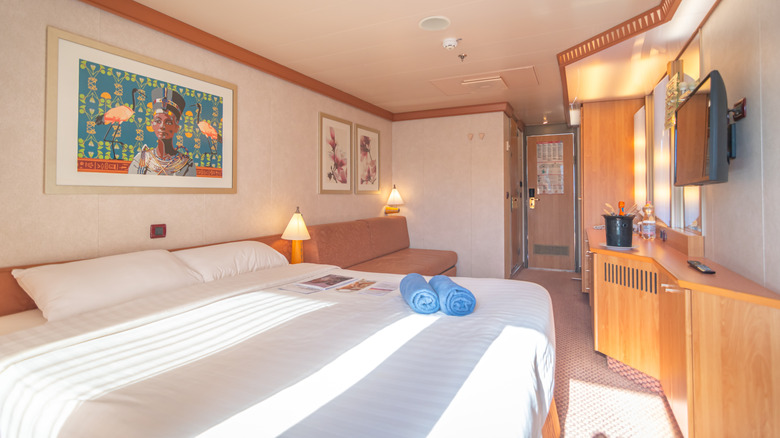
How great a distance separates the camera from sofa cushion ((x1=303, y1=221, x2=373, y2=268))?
142 inches

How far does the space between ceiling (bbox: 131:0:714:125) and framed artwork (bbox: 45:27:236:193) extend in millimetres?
443

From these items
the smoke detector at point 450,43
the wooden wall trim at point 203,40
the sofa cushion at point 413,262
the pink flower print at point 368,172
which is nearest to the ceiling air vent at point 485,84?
the smoke detector at point 450,43

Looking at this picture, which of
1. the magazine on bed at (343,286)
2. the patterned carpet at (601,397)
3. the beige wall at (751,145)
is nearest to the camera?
the beige wall at (751,145)

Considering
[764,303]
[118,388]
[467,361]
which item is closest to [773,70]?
[764,303]

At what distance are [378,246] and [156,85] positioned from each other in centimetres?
283

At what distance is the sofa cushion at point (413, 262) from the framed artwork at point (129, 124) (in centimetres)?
169

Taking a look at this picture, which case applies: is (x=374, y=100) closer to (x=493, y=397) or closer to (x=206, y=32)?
(x=206, y=32)

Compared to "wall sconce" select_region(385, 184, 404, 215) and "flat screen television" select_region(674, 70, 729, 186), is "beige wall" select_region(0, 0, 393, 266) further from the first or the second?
"flat screen television" select_region(674, 70, 729, 186)

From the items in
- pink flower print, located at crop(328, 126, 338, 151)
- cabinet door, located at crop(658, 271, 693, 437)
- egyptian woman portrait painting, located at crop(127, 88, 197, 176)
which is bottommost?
cabinet door, located at crop(658, 271, 693, 437)

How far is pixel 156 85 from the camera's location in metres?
2.57

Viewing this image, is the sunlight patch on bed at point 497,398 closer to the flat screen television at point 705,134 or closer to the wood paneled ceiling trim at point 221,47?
the flat screen television at point 705,134

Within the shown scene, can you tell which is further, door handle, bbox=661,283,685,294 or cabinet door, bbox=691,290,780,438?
door handle, bbox=661,283,685,294

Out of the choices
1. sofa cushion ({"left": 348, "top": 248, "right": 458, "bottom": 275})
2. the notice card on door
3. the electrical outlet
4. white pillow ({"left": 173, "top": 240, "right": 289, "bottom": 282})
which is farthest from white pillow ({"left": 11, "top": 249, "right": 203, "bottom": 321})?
the notice card on door

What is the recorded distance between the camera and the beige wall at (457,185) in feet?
17.0
